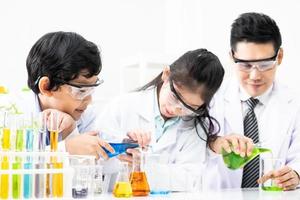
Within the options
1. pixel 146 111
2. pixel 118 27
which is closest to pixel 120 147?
pixel 146 111

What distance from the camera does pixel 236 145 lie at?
1918mm

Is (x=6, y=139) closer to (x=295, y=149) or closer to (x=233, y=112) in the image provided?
(x=233, y=112)

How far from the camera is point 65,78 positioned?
1.82 m

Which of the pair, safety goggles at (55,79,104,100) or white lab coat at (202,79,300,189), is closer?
safety goggles at (55,79,104,100)

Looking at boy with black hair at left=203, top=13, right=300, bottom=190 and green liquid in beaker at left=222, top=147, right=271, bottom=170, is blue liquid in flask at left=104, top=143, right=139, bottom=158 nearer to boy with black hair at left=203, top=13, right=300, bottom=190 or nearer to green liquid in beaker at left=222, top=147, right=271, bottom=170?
green liquid in beaker at left=222, top=147, right=271, bottom=170

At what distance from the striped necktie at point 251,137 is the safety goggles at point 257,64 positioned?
23 centimetres

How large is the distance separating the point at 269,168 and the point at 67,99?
926mm

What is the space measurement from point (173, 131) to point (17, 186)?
0.98 m

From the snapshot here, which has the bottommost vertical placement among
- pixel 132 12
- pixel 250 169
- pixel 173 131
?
pixel 250 169

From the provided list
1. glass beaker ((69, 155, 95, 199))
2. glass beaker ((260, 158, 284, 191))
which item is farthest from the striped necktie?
glass beaker ((69, 155, 95, 199))

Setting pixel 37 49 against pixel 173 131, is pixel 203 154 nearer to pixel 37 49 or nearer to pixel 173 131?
pixel 173 131

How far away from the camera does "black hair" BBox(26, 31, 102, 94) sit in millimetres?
→ 1829

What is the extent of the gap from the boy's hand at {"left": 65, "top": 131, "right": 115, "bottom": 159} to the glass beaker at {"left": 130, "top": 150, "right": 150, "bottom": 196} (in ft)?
0.38

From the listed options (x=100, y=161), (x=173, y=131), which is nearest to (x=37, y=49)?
(x=100, y=161)
